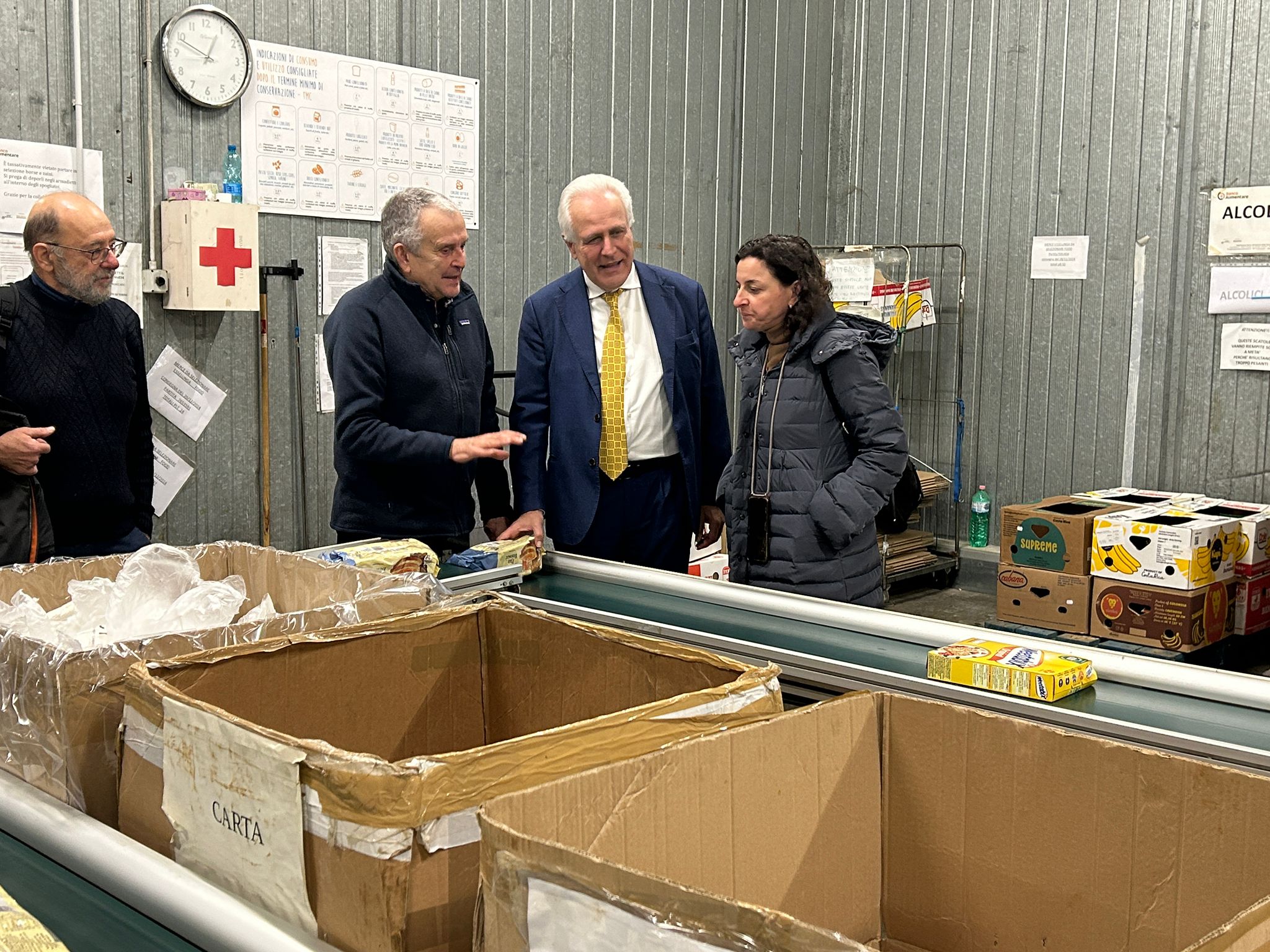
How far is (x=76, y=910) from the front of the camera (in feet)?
3.86

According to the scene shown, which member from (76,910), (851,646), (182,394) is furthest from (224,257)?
(76,910)

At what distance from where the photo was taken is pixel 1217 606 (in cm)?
498

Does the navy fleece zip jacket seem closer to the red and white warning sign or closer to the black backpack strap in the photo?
the black backpack strap

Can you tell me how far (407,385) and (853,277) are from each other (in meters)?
3.86

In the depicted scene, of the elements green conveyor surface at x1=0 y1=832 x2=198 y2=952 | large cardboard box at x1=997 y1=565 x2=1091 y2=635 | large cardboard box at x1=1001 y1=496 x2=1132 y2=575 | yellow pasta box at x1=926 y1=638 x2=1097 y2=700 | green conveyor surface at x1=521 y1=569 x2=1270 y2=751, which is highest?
yellow pasta box at x1=926 y1=638 x2=1097 y2=700

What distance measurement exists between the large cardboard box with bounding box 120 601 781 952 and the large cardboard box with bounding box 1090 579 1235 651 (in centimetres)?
400

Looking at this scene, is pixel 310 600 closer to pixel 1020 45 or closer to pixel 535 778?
pixel 535 778

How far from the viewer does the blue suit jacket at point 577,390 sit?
323 cm

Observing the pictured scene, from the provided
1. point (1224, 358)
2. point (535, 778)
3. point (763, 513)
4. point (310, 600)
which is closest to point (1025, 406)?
point (1224, 358)

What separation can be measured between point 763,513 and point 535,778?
208 cm

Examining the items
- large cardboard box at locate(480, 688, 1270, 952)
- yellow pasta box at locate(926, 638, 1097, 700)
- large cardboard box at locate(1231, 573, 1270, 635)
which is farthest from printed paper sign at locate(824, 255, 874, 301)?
large cardboard box at locate(480, 688, 1270, 952)

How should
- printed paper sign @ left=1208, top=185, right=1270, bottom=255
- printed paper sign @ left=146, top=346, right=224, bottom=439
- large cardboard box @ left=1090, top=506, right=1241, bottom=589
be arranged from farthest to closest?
printed paper sign @ left=1208, top=185, right=1270, bottom=255
large cardboard box @ left=1090, top=506, right=1241, bottom=589
printed paper sign @ left=146, top=346, right=224, bottom=439

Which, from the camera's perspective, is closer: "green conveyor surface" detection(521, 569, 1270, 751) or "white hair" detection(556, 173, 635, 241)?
"green conveyor surface" detection(521, 569, 1270, 751)

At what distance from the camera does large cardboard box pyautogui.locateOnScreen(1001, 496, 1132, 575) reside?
5.13m
